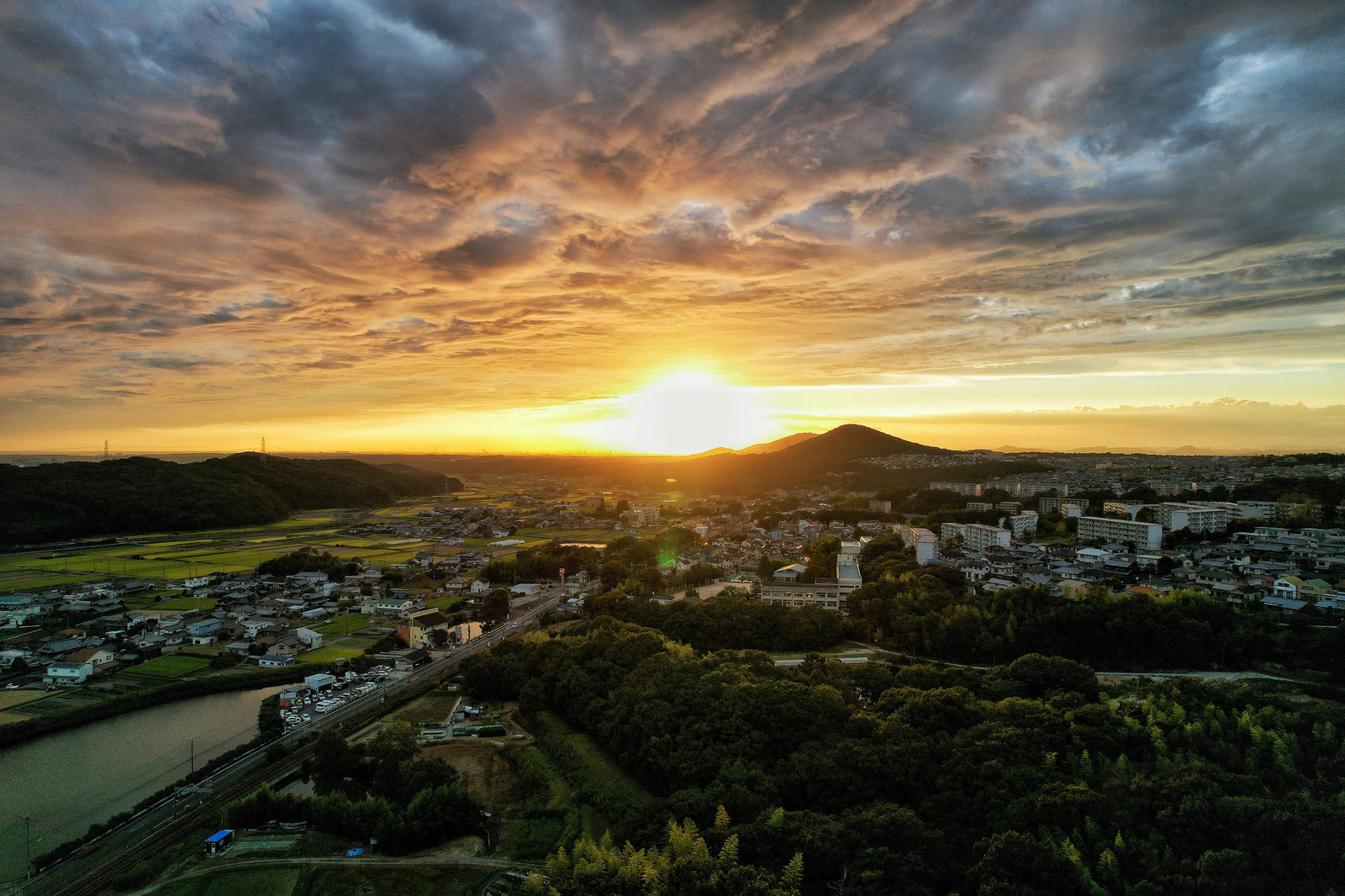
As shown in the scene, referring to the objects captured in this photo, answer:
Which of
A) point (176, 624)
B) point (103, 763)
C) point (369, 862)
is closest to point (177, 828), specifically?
point (369, 862)

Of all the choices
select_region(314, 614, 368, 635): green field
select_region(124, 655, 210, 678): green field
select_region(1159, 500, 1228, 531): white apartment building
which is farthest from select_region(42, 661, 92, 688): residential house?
select_region(1159, 500, 1228, 531): white apartment building

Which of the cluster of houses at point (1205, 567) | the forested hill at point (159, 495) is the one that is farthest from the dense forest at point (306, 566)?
the cluster of houses at point (1205, 567)

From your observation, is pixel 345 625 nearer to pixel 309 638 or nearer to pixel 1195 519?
pixel 309 638

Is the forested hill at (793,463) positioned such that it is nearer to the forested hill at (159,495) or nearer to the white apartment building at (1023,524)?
the white apartment building at (1023,524)

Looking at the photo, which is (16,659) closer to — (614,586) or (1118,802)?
(614,586)

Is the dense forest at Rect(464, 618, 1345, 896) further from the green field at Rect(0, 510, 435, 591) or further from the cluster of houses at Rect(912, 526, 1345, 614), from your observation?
the green field at Rect(0, 510, 435, 591)
